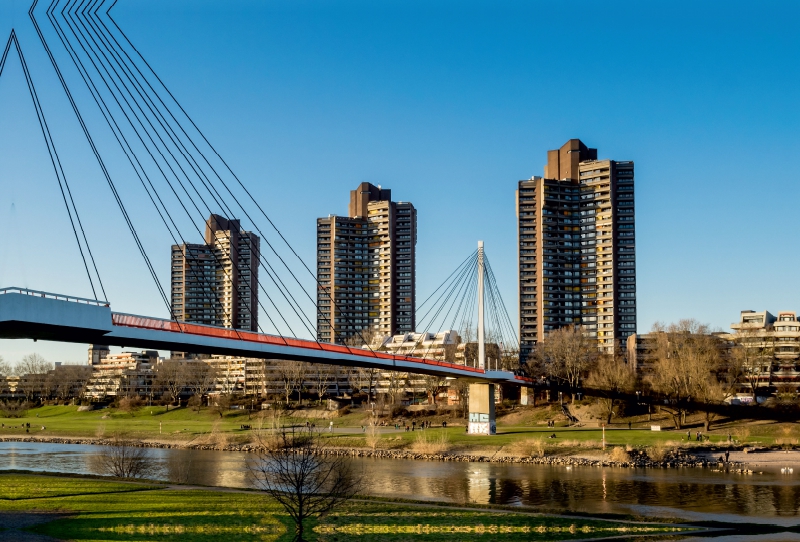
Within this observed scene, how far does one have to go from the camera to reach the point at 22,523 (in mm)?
24656

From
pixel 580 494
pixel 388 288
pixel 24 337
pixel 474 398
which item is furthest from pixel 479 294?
pixel 388 288

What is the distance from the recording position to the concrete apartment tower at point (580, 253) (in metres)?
118

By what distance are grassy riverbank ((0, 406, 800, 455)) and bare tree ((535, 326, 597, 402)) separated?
5.85 m

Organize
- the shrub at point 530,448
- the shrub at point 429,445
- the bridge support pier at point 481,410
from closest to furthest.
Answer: the shrub at point 530,448 → the shrub at point 429,445 → the bridge support pier at point 481,410

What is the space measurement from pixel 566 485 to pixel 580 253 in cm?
8279

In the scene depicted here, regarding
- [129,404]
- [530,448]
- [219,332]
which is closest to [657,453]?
[530,448]

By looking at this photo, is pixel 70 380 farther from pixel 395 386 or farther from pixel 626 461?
pixel 626 461

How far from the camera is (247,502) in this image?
29.6 meters

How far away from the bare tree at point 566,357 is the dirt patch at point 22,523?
64.2 m

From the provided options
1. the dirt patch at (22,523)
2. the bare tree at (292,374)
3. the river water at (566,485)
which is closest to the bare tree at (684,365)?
the river water at (566,485)

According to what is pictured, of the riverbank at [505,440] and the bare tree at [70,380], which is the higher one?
the bare tree at [70,380]

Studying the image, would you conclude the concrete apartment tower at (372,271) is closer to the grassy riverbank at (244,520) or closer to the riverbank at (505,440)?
the riverbank at (505,440)

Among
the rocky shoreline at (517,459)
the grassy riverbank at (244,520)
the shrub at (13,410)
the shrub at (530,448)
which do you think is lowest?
the shrub at (13,410)

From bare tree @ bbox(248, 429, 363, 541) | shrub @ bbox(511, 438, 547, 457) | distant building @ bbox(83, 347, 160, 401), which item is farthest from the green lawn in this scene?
bare tree @ bbox(248, 429, 363, 541)
